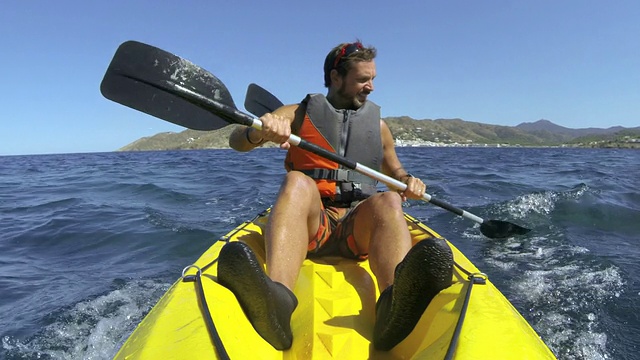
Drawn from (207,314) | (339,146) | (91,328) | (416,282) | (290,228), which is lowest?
(91,328)

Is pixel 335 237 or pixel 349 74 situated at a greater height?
pixel 349 74

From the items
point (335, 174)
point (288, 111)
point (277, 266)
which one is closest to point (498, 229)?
point (335, 174)

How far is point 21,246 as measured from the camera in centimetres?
631

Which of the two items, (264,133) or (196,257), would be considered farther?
(196,257)

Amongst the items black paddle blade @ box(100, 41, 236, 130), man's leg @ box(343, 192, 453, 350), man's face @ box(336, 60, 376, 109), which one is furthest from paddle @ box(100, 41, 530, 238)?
man's leg @ box(343, 192, 453, 350)

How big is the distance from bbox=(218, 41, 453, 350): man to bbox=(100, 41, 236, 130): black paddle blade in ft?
1.70

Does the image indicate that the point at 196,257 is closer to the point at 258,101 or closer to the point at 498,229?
the point at 258,101

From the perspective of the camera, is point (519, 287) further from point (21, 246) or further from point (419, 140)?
point (419, 140)

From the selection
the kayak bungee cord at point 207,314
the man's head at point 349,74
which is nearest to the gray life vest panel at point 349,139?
the man's head at point 349,74

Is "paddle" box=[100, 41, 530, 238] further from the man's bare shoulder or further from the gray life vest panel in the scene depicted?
the man's bare shoulder

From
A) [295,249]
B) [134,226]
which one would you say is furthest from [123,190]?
[295,249]

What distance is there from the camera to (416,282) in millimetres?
1720

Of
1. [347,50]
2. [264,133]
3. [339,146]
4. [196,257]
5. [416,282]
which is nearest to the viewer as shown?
[416,282]

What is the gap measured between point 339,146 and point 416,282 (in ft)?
5.96
